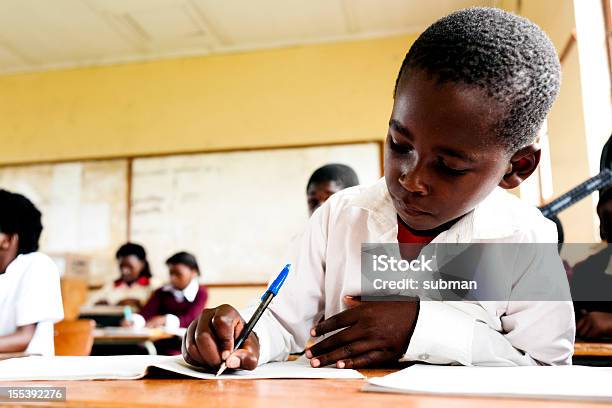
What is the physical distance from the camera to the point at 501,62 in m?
0.74

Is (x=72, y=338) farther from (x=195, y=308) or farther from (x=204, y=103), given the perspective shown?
(x=204, y=103)

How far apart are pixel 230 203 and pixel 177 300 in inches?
38.0

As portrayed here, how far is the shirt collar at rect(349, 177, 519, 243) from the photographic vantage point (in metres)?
0.86

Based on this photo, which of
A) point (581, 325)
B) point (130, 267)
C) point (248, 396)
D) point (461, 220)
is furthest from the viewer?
point (130, 267)

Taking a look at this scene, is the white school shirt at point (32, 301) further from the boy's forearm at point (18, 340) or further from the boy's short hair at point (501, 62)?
the boy's short hair at point (501, 62)

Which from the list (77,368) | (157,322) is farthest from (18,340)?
(157,322)

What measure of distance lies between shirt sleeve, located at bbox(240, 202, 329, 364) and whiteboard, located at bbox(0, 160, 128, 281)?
13.1ft

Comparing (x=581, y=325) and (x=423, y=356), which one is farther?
(x=581, y=325)

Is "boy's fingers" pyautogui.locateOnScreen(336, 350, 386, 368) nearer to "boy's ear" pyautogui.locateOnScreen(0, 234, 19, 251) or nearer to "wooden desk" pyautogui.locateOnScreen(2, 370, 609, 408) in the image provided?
"wooden desk" pyautogui.locateOnScreen(2, 370, 609, 408)

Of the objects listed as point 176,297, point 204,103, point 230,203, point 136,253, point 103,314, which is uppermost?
point 204,103

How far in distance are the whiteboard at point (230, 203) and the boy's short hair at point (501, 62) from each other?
3473 mm

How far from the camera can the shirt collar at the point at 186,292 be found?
3.87 metres

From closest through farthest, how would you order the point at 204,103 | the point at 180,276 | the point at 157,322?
the point at 157,322
the point at 180,276
the point at 204,103

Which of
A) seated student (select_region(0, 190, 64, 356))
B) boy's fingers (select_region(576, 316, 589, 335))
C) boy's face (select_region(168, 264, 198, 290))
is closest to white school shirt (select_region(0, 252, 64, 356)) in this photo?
seated student (select_region(0, 190, 64, 356))
